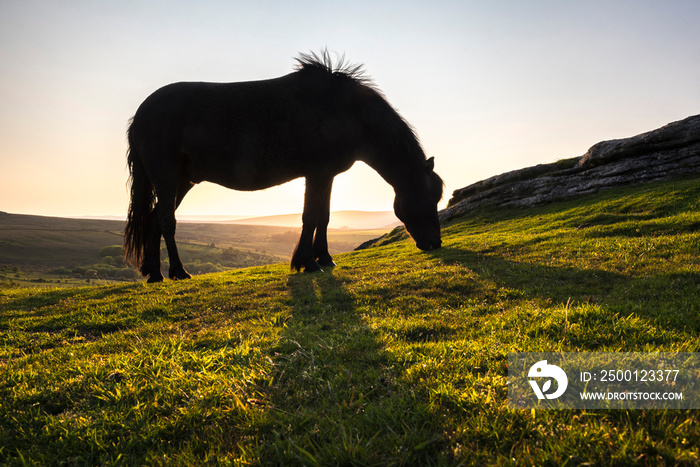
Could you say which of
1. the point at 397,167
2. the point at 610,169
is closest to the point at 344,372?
the point at 397,167

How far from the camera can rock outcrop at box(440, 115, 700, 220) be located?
18781 mm

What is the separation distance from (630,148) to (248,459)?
27.8 metres

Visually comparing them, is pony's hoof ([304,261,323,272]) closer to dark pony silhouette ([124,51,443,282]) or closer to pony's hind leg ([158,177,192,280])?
dark pony silhouette ([124,51,443,282])

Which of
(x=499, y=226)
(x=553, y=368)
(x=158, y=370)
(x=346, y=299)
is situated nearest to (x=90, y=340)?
(x=158, y=370)

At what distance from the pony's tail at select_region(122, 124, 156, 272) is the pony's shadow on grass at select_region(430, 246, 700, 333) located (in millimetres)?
10083

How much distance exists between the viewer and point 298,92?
9500 mm

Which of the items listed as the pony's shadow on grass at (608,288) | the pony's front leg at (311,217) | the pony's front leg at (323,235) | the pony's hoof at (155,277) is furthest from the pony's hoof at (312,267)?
the pony's hoof at (155,277)

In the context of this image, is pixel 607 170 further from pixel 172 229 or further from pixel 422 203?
pixel 172 229

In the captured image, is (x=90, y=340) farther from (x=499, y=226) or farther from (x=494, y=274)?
(x=499, y=226)

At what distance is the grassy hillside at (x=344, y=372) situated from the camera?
1.92 metres

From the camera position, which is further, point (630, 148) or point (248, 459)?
point (630, 148)

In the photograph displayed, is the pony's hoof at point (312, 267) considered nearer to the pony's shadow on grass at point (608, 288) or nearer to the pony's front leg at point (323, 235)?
the pony's front leg at point (323, 235)

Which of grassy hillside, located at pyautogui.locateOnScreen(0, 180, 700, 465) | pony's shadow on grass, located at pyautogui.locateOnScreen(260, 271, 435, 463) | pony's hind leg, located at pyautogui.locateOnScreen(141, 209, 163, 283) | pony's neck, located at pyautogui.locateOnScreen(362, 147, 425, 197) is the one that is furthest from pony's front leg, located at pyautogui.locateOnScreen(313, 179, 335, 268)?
pony's shadow on grass, located at pyautogui.locateOnScreen(260, 271, 435, 463)

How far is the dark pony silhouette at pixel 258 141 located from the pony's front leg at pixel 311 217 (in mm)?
31
